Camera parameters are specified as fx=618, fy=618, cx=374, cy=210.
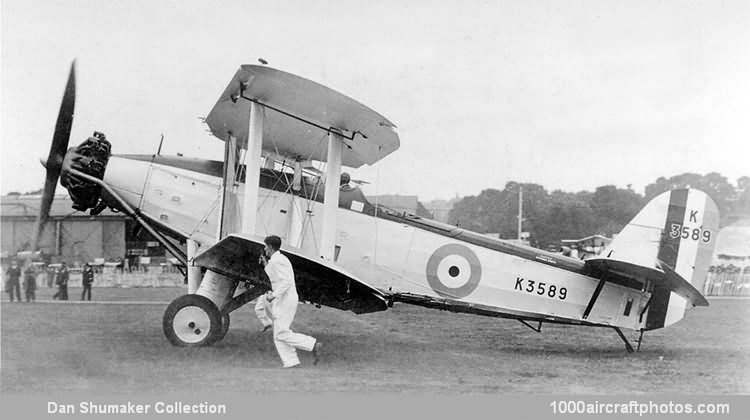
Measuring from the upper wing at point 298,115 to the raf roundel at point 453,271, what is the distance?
148 cm

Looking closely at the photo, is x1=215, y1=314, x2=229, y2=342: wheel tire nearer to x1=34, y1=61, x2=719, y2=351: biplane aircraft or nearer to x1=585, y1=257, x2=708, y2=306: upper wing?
x1=34, y1=61, x2=719, y2=351: biplane aircraft

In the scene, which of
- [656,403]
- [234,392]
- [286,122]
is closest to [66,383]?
[234,392]

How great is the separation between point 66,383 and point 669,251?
6.83 metres

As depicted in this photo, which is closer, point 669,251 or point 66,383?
point 66,383

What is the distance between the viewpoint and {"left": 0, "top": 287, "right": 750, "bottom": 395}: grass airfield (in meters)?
5.38

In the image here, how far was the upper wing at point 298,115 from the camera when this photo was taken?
611cm

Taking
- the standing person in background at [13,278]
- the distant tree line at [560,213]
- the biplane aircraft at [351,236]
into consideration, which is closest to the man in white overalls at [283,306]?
the biplane aircraft at [351,236]

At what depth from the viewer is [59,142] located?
711cm

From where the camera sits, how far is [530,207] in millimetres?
52031

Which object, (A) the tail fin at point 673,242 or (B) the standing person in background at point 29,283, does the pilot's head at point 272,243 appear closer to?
(A) the tail fin at point 673,242

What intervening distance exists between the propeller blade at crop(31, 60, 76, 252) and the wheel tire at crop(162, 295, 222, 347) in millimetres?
1950

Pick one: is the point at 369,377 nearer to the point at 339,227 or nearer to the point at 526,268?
the point at 339,227

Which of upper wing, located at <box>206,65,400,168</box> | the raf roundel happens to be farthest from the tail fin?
upper wing, located at <box>206,65,400,168</box>

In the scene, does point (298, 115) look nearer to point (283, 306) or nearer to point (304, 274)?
point (304, 274)
